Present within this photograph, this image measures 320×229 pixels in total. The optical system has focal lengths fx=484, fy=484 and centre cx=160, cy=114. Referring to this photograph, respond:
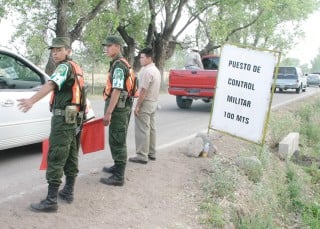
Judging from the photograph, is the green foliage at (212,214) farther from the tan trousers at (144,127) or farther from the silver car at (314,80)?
the silver car at (314,80)

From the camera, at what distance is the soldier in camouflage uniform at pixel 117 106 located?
5434 millimetres

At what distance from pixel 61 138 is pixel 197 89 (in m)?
10.2

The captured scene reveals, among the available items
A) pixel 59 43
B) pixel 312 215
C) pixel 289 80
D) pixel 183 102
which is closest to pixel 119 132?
pixel 59 43

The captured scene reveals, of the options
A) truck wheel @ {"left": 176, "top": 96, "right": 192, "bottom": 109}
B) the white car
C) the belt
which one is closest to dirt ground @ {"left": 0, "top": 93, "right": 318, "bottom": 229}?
the belt

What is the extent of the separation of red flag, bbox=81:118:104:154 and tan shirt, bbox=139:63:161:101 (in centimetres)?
136

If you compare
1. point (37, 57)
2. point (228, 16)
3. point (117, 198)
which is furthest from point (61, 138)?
point (228, 16)

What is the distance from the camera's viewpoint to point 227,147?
8.79 meters

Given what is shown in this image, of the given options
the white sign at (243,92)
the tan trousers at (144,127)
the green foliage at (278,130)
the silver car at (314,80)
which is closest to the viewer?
the tan trousers at (144,127)

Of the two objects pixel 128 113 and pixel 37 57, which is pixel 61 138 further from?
pixel 37 57

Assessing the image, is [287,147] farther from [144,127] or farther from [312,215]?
[144,127]

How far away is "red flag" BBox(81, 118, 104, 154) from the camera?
536 cm

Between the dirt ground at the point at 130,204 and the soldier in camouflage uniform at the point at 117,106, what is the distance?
301 millimetres

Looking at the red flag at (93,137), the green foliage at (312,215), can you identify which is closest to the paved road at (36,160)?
the red flag at (93,137)

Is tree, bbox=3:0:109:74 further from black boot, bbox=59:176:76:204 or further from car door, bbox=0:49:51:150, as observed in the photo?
black boot, bbox=59:176:76:204
